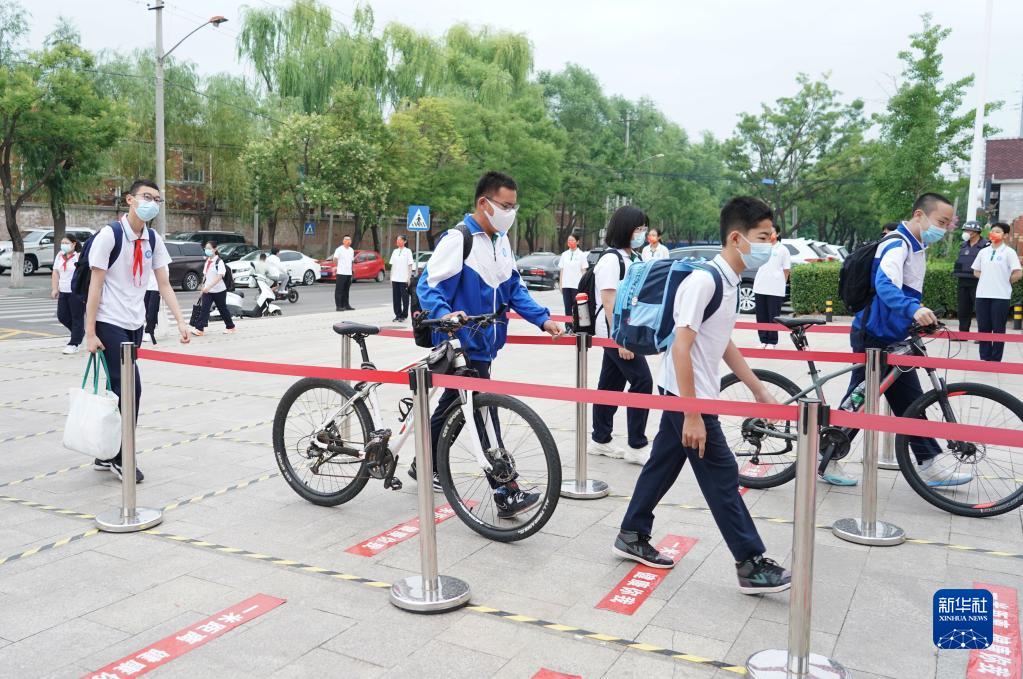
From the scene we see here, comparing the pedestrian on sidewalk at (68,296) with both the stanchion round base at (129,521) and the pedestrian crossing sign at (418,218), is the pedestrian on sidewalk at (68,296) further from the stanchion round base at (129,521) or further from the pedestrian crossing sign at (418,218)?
the pedestrian crossing sign at (418,218)

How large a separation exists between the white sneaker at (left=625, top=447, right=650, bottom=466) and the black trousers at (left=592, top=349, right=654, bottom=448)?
0.04 m

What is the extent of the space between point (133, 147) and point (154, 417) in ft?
102

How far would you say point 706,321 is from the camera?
3.90m

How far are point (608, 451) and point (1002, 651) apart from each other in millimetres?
3311

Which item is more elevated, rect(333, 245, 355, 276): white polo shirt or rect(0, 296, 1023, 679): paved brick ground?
rect(333, 245, 355, 276): white polo shirt

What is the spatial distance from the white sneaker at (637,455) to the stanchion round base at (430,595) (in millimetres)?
2516

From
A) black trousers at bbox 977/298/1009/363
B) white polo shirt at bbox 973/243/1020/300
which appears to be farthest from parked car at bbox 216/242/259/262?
white polo shirt at bbox 973/243/1020/300

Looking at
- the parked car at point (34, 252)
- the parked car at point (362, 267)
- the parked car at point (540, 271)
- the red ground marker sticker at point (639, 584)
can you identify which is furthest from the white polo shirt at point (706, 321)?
the parked car at point (34, 252)

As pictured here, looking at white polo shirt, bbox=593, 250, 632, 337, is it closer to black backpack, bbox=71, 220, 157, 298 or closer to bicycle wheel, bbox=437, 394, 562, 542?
bicycle wheel, bbox=437, 394, 562, 542

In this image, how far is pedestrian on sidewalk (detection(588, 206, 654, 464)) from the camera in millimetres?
6055

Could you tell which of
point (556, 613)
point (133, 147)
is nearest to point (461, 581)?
point (556, 613)

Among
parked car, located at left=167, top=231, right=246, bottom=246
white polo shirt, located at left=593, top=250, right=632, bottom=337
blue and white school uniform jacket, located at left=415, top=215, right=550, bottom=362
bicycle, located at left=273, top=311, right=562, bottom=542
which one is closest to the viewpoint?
bicycle, located at left=273, top=311, right=562, bottom=542

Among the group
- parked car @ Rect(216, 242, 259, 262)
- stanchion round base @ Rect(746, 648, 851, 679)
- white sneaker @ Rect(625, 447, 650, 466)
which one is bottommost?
stanchion round base @ Rect(746, 648, 851, 679)

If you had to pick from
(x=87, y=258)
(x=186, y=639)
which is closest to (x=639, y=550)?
(x=186, y=639)
